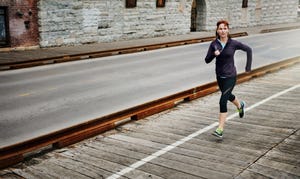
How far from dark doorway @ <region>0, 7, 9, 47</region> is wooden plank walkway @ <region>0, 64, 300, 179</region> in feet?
43.3

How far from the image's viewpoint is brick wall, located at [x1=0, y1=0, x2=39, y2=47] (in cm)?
1856

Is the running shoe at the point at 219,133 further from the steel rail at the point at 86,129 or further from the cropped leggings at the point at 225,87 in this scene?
the steel rail at the point at 86,129

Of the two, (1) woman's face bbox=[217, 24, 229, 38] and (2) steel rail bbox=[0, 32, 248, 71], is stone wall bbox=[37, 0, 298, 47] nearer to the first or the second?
(2) steel rail bbox=[0, 32, 248, 71]

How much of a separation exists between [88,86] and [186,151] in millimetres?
6286

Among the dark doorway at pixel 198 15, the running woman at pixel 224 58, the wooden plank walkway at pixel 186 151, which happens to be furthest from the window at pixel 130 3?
the running woman at pixel 224 58

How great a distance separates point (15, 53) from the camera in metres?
18.2

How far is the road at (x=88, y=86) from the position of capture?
26.4 ft

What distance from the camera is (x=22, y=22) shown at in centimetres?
1911

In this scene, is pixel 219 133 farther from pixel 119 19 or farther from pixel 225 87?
pixel 119 19

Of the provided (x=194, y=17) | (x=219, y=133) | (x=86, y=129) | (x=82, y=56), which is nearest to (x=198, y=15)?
(x=194, y=17)

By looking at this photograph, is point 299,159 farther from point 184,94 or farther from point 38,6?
point 38,6

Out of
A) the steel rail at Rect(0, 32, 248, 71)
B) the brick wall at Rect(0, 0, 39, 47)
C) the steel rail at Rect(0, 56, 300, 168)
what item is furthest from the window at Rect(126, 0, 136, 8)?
the steel rail at Rect(0, 56, 300, 168)

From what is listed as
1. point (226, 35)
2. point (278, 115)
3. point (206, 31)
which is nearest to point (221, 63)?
point (226, 35)

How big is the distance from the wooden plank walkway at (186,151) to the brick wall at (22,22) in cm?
1322
